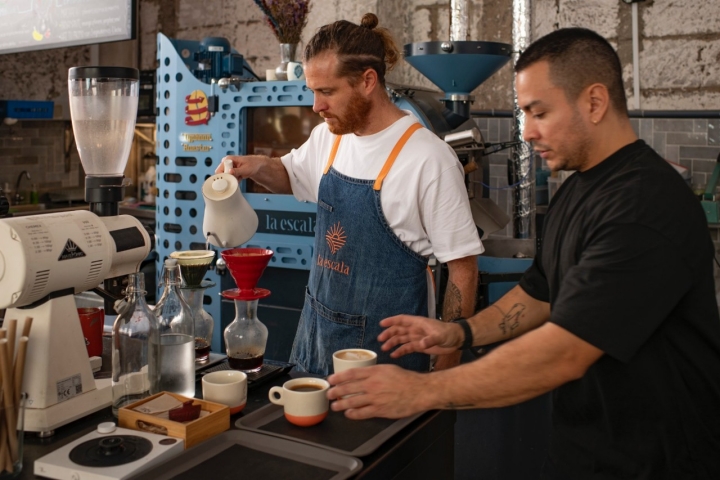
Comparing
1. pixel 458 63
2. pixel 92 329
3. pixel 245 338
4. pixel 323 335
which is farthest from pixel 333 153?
pixel 458 63

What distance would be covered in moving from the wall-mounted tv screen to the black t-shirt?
423 cm

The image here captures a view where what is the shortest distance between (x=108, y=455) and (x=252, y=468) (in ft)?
0.87

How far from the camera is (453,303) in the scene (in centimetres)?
239

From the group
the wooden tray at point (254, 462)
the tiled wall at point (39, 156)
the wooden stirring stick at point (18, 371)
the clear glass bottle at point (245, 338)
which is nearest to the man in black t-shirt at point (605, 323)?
the wooden tray at point (254, 462)

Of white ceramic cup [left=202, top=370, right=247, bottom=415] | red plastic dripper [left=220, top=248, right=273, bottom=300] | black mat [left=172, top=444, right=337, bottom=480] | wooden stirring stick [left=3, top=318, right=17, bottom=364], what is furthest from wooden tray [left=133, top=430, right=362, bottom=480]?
red plastic dripper [left=220, top=248, right=273, bottom=300]

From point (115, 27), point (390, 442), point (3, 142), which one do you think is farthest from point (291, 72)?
point (3, 142)

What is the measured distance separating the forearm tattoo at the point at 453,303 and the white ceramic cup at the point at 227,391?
0.86 metres

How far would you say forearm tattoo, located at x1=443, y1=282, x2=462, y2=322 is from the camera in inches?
93.8

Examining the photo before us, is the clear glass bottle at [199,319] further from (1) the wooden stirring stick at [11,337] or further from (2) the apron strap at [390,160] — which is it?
(2) the apron strap at [390,160]

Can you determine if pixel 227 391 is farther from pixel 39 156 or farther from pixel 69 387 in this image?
pixel 39 156

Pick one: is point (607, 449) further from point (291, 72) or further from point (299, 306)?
A: point (291, 72)

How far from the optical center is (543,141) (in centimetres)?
168

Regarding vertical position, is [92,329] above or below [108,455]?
above

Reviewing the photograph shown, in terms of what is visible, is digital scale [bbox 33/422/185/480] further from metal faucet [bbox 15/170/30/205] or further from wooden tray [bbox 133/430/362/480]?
metal faucet [bbox 15/170/30/205]
